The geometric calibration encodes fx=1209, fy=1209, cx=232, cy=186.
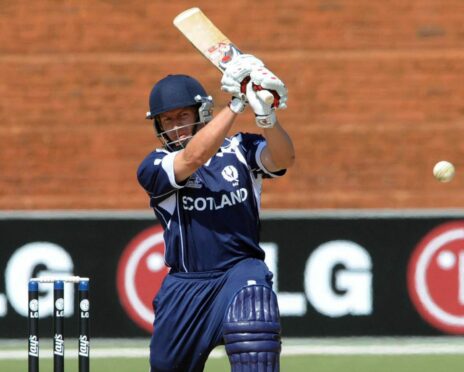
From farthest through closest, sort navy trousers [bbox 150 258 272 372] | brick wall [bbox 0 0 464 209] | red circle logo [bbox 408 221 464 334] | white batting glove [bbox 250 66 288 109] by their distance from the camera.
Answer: brick wall [bbox 0 0 464 209]
red circle logo [bbox 408 221 464 334]
navy trousers [bbox 150 258 272 372]
white batting glove [bbox 250 66 288 109]

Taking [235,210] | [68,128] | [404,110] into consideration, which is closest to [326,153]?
[404,110]

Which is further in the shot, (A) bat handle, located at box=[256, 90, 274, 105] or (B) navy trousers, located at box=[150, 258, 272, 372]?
(B) navy trousers, located at box=[150, 258, 272, 372]

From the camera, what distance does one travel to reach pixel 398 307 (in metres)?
8.53

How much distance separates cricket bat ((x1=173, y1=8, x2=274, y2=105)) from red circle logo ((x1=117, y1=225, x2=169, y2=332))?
3599 millimetres

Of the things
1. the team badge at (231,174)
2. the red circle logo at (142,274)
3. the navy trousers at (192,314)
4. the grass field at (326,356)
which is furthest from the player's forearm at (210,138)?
the red circle logo at (142,274)

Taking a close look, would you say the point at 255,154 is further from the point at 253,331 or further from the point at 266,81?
the point at 253,331

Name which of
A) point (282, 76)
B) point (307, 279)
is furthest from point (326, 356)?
point (282, 76)

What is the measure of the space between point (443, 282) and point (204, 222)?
405 cm

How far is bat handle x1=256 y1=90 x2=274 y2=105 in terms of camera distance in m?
4.49

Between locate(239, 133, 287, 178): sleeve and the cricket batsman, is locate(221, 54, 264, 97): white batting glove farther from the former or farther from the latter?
locate(239, 133, 287, 178): sleeve

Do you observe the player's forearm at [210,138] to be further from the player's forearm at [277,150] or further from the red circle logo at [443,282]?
the red circle logo at [443,282]

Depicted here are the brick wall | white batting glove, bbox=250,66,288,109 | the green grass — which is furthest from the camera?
the brick wall

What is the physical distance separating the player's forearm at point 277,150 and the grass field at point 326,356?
271cm

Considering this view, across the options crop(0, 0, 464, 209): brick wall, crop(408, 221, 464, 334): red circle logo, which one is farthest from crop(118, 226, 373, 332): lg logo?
crop(0, 0, 464, 209): brick wall
